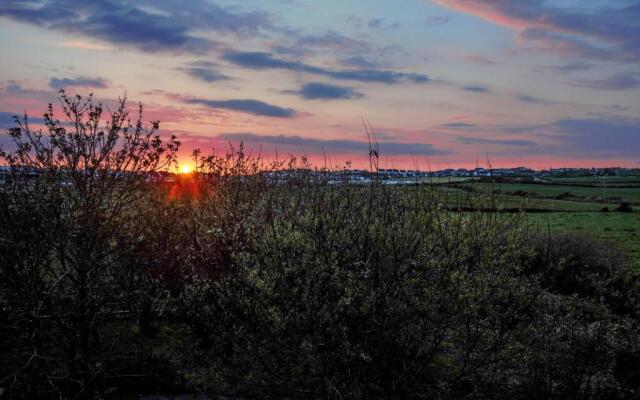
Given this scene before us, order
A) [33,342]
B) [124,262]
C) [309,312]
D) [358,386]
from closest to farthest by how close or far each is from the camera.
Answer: [33,342]
[309,312]
[358,386]
[124,262]

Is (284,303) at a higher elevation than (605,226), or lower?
higher

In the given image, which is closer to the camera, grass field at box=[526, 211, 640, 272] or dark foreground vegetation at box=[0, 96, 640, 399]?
dark foreground vegetation at box=[0, 96, 640, 399]

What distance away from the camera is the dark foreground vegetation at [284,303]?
9.06 meters

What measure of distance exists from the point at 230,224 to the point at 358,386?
5.38 m

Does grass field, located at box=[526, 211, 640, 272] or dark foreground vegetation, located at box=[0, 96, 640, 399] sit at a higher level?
dark foreground vegetation, located at box=[0, 96, 640, 399]

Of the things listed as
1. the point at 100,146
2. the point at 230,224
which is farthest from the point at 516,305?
the point at 100,146

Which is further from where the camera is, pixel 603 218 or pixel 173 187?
pixel 603 218

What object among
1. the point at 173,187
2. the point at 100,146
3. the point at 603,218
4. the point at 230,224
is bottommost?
the point at 603,218

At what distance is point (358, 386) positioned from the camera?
967cm

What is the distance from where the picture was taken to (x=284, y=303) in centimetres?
914

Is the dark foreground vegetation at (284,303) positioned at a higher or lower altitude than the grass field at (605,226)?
higher

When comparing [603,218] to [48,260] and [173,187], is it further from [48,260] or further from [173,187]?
[48,260]

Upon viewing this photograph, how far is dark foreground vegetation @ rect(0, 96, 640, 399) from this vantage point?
9.06 metres

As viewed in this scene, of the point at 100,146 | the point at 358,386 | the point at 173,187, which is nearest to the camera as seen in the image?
the point at 358,386
